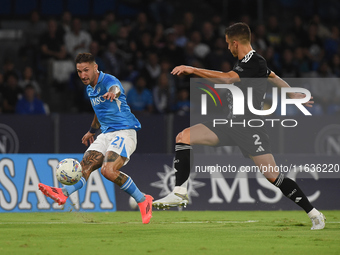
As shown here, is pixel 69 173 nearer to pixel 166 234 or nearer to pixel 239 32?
pixel 166 234

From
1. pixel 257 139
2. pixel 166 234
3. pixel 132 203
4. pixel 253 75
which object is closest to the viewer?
pixel 166 234

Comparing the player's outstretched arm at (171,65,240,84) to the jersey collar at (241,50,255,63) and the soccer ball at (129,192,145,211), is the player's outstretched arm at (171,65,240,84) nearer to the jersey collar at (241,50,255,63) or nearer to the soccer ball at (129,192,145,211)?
the jersey collar at (241,50,255,63)

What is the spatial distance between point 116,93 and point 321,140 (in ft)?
24.6

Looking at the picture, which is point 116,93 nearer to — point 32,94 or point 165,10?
point 32,94

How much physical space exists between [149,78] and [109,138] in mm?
6775

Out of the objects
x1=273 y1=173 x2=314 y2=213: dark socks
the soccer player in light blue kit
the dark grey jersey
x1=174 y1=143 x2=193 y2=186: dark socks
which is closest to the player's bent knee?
the soccer player in light blue kit

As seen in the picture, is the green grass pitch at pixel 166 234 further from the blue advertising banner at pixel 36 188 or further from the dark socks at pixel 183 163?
the dark socks at pixel 183 163

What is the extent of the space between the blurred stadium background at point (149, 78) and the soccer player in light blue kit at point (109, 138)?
2.59 metres

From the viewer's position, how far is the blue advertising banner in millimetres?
11070

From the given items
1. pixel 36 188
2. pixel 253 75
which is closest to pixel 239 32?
pixel 253 75

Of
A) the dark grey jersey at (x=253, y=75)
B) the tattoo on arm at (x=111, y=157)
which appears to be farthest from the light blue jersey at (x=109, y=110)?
the dark grey jersey at (x=253, y=75)

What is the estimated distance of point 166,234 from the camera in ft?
24.3

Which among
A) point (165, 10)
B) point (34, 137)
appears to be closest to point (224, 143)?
point (34, 137)

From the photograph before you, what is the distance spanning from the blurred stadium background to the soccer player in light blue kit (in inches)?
102
